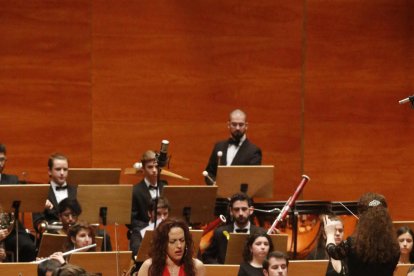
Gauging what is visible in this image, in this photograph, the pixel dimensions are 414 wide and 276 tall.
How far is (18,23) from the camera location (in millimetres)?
10109

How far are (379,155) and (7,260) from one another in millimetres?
4271

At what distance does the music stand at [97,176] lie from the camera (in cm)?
870

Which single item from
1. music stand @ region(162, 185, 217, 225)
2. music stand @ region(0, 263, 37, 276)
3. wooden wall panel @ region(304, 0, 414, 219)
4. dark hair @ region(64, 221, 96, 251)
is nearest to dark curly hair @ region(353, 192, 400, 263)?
music stand @ region(0, 263, 37, 276)

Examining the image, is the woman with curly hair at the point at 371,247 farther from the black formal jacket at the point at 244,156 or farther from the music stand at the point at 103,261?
the black formal jacket at the point at 244,156

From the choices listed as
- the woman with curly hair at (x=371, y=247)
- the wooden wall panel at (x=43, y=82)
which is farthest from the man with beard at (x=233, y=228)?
the woman with curly hair at (x=371, y=247)

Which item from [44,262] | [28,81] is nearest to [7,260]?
[44,262]

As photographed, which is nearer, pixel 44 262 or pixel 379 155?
pixel 44 262

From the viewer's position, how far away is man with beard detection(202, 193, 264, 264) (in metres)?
8.25

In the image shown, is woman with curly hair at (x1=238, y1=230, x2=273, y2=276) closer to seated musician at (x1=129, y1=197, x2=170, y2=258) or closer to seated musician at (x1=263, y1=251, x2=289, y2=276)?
seated musician at (x1=263, y1=251, x2=289, y2=276)

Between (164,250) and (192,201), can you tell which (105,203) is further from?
(164,250)

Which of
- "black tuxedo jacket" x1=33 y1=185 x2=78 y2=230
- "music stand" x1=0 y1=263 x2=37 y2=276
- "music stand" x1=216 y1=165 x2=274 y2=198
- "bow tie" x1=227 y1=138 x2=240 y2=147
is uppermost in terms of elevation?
"bow tie" x1=227 y1=138 x2=240 y2=147

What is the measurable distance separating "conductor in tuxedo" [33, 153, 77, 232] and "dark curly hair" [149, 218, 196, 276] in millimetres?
2204

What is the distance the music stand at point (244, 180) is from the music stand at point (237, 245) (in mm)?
1104

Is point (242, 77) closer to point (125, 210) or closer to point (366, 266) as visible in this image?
point (125, 210)
